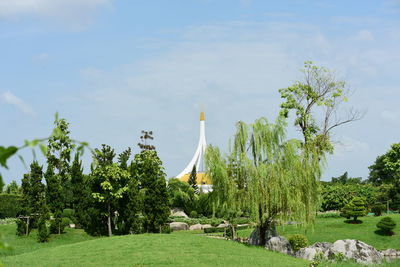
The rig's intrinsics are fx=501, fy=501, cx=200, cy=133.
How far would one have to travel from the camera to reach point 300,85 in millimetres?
40688

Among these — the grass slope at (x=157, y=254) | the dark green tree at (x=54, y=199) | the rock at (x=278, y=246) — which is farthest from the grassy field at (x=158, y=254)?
the dark green tree at (x=54, y=199)

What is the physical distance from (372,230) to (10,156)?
109 ft

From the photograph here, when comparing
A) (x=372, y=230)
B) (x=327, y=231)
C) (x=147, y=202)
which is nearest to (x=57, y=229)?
(x=147, y=202)

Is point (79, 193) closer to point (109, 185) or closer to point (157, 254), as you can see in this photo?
point (109, 185)

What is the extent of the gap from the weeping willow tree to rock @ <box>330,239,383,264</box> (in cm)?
176

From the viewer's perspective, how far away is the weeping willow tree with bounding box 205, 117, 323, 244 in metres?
22.2

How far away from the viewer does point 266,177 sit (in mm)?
22406

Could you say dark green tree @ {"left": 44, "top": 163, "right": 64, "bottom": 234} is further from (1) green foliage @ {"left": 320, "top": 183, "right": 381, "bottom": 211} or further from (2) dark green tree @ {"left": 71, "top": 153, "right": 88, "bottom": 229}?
(1) green foliage @ {"left": 320, "top": 183, "right": 381, "bottom": 211}

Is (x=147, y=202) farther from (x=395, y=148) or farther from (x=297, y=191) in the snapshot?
(x=395, y=148)

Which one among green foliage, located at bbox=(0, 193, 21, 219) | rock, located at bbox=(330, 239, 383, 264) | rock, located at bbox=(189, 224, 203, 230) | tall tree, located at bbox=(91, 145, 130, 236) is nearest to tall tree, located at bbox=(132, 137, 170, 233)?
tall tree, located at bbox=(91, 145, 130, 236)

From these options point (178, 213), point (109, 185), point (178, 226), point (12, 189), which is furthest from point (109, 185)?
point (12, 189)

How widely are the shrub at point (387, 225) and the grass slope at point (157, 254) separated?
42.5 feet

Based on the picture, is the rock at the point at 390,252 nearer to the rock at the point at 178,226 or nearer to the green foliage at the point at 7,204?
the rock at the point at 178,226

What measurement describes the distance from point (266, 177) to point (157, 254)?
21.1ft
